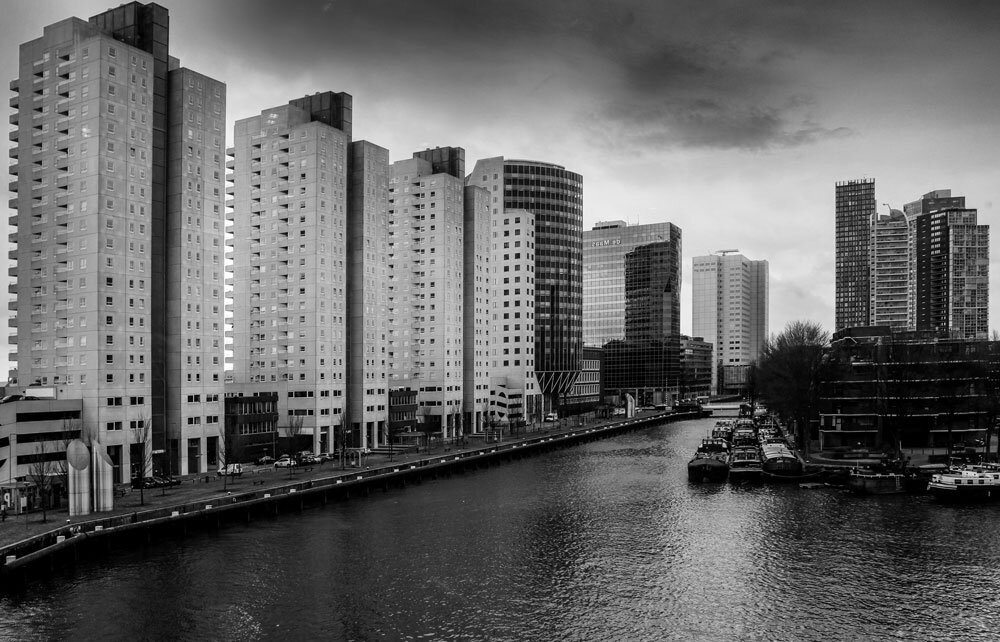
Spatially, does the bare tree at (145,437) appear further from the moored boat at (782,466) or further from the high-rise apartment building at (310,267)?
the moored boat at (782,466)

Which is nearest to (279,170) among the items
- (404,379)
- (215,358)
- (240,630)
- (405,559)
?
(215,358)

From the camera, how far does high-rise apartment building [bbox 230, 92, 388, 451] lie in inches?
5079

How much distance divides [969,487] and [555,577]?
55.7 meters

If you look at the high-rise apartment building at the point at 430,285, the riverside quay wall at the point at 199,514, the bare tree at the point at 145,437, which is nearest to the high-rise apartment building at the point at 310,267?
the riverside quay wall at the point at 199,514

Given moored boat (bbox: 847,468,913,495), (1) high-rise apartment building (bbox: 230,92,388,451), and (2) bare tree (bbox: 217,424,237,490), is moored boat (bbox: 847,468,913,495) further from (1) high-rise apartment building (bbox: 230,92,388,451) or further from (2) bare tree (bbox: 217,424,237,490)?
(2) bare tree (bbox: 217,424,237,490)

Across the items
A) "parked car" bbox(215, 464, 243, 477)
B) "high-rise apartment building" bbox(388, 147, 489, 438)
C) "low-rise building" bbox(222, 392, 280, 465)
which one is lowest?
"parked car" bbox(215, 464, 243, 477)

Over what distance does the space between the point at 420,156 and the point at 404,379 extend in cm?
5604

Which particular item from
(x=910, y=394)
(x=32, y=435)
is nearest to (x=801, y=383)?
(x=910, y=394)

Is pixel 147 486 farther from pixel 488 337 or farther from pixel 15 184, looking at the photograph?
pixel 488 337

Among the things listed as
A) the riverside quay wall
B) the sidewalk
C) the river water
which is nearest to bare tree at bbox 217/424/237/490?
the sidewalk

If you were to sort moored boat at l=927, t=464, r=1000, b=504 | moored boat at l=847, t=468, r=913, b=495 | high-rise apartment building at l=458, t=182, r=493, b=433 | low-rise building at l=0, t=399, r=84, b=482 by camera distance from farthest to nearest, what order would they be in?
high-rise apartment building at l=458, t=182, r=493, b=433 < moored boat at l=847, t=468, r=913, b=495 < moored boat at l=927, t=464, r=1000, b=504 < low-rise building at l=0, t=399, r=84, b=482

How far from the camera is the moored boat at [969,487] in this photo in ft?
279

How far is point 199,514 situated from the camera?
7438cm

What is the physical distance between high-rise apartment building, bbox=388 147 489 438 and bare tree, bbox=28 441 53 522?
84005mm
